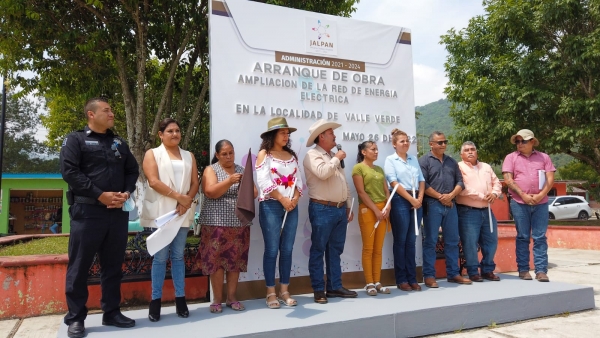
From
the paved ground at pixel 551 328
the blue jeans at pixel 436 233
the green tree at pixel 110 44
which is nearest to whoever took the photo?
the paved ground at pixel 551 328

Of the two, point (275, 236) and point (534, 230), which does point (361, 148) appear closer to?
point (275, 236)

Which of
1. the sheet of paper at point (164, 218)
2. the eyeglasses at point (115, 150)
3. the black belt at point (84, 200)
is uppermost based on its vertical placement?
the eyeglasses at point (115, 150)

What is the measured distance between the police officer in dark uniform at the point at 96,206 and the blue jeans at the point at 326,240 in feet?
5.23

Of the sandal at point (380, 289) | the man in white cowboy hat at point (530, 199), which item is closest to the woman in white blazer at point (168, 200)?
the sandal at point (380, 289)

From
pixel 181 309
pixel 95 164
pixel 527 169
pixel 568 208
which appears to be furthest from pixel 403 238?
pixel 568 208

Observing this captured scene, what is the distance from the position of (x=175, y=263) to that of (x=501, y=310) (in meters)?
2.85

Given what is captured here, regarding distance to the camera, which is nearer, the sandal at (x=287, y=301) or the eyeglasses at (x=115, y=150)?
the eyeglasses at (x=115, y=150)

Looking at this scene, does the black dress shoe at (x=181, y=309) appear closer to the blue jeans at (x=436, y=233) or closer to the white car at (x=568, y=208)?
the blue jeans at (x=436, y=233)

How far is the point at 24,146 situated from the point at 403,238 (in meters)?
36.7

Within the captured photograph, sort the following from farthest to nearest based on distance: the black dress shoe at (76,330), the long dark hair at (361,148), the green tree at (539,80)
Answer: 1. the green tree at (539,80)
2. the long dark hair at (361,148)
3. the black dress shoe at (76,330)

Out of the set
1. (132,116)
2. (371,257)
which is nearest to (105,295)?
(371,257)

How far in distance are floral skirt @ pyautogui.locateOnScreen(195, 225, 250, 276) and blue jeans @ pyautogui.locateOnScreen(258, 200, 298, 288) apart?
0.68 feet

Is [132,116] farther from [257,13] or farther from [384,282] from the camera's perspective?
[384,282]

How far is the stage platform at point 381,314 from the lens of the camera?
3.16m
